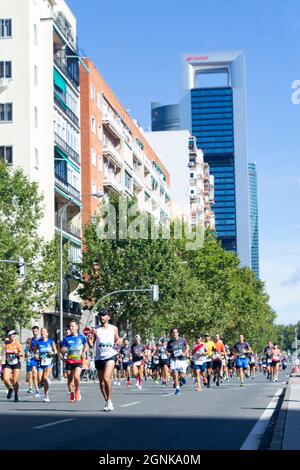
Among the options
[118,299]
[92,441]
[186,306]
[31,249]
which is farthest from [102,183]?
[92,441]

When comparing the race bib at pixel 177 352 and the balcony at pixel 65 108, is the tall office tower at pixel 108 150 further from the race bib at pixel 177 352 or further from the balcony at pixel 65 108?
the race bib at pixel 177 352

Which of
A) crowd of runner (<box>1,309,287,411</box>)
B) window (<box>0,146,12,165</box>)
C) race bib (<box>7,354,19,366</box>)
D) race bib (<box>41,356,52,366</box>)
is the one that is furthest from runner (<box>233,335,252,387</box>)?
window (<box>0,146,12,165</box>)

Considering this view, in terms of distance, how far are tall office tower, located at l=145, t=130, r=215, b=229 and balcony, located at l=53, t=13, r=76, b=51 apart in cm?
7383

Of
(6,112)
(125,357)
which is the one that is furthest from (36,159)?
(125,357)

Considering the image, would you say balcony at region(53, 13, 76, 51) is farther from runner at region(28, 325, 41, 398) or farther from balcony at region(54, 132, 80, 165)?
runner at region(28, 325, 41, 398)

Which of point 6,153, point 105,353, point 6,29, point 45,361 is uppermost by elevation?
point 6,29

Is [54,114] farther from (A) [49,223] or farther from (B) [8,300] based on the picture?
(B) [8,300]

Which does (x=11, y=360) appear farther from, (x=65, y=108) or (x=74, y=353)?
(x=65, y=108)

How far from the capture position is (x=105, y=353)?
19.0m

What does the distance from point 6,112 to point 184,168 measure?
8962cm

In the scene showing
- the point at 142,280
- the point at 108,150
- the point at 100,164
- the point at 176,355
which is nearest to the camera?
the point at 176,355

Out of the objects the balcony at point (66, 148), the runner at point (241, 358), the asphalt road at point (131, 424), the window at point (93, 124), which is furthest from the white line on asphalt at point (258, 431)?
the window at point (93, 124)

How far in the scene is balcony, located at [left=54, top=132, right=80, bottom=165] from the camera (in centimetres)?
6687
